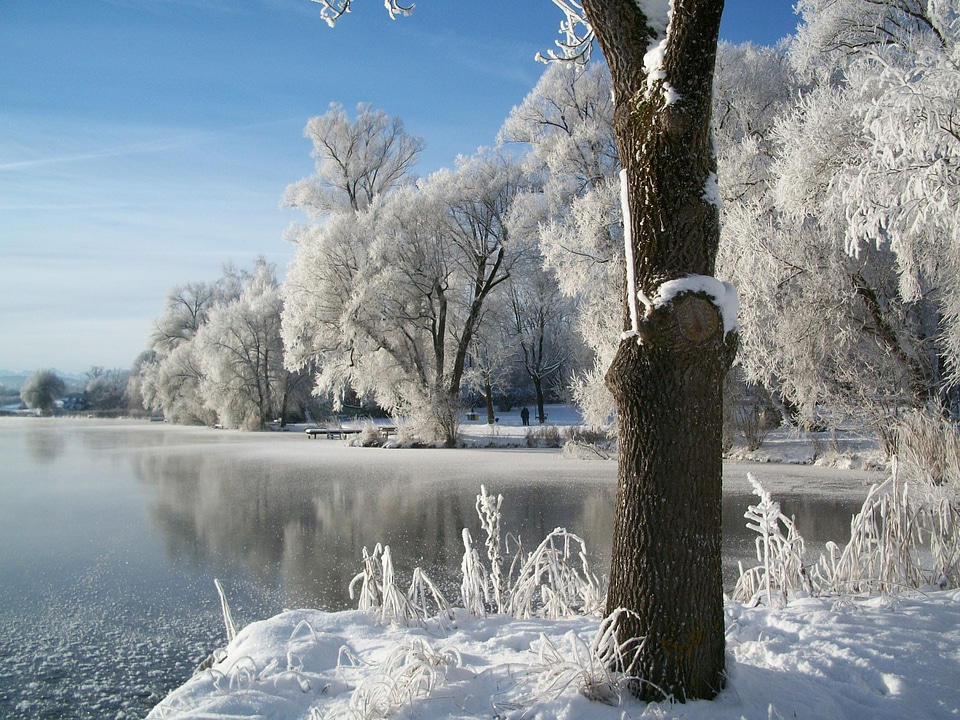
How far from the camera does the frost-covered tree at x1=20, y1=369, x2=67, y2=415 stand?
61.2 meters

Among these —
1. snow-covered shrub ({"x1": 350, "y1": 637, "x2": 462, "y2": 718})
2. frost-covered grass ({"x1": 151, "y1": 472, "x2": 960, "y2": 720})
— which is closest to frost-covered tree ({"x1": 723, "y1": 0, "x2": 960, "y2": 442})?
frost-covered grass ({"x1": 151, "y1": 472, "x2": 960, "y2": 720})

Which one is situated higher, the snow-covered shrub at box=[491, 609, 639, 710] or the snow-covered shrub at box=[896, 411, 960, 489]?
the snow-covered shrub at box=[896, 411, 960, 489]

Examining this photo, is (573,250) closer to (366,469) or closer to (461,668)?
(366,469)

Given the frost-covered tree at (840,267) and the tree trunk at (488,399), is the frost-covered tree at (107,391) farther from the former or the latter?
the frost-covered tree at (840,267)

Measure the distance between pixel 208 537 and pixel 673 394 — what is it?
24.5ft

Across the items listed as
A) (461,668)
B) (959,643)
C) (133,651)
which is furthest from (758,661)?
(133,651)

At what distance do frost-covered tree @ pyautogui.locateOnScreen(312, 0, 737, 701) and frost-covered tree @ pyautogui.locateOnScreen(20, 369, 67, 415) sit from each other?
2786 inches

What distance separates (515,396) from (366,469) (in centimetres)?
2727

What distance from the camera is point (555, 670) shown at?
2.73 m

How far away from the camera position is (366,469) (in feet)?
51.4

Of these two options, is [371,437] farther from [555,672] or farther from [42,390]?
[42,390]

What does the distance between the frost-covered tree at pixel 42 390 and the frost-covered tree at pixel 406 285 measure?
49.0 metres

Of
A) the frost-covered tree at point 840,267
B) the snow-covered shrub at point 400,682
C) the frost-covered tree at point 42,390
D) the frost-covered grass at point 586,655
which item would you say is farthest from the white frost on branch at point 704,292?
the frost-covered tree at point 42,390

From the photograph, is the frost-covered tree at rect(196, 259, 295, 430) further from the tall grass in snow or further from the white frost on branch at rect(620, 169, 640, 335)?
the white frost on branch at rect(620, 169, 640, 335)
